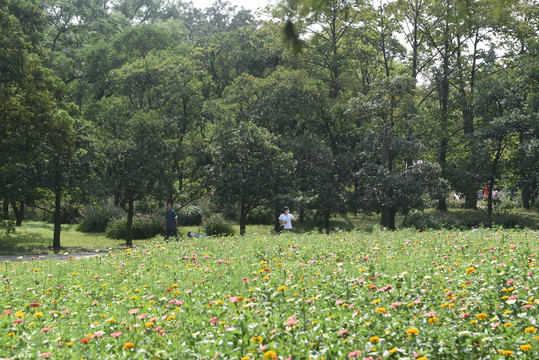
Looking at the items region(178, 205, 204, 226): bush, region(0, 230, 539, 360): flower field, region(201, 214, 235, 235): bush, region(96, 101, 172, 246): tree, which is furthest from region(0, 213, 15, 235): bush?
region(0, 230, 539, 360): flower field

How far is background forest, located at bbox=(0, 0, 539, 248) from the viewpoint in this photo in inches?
744

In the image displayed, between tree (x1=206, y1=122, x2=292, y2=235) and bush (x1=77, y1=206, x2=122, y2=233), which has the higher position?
tree (x1=206, y1=122, x2=292, y2=235)

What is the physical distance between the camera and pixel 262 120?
84.3 feet

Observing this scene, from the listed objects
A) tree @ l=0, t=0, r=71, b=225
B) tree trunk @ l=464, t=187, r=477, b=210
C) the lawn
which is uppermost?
tree @ l=0, t=0, r=71, b=225

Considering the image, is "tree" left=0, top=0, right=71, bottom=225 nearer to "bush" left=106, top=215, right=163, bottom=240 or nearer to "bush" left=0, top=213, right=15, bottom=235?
"bush" left=0, top=213, right=15, bottom=235

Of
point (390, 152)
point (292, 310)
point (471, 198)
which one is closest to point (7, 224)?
point (390, 152)

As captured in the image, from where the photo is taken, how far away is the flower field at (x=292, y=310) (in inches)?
142

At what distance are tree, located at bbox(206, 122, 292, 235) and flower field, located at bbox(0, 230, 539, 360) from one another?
1247cm

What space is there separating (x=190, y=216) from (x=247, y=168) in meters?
8.09

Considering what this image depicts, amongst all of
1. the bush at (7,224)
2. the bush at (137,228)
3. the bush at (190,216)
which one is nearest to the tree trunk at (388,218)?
the bush at (190,216)

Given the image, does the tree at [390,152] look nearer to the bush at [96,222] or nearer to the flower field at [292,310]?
the bush at [96,222]

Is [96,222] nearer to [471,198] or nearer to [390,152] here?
[390,152]

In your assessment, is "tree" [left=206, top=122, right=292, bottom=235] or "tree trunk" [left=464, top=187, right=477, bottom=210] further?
"tree trunk" [left=464, top=187, right=477, bottom=210]

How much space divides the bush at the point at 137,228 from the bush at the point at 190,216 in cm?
255
